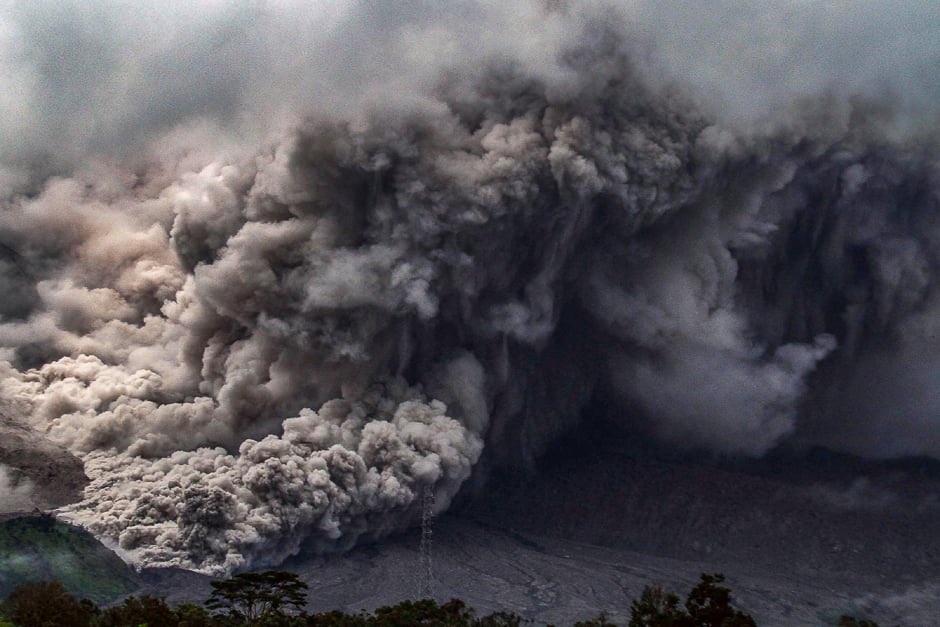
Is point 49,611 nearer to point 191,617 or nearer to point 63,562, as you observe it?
point 191,617

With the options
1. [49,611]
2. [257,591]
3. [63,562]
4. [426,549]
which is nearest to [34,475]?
[63,562]

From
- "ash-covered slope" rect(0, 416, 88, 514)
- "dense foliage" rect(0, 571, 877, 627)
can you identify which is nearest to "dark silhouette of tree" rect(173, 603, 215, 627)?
"dense foliage" rect(0, 571, 877, 627)

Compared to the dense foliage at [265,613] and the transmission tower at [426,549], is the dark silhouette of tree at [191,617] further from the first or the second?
the transmission tower at [426,549]

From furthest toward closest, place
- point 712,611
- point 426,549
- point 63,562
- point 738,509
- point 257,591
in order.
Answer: point 738,509 → point 426,549 → point 63,562 → point 257,591 → point 712,611

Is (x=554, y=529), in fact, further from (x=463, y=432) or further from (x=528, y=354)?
(x=463, y=432)

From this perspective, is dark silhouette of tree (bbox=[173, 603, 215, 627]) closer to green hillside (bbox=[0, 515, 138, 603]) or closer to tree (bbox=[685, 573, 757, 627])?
green hillside (bbox=[0, 515, 138, 603])

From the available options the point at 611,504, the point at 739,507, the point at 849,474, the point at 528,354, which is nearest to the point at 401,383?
the point at 528,354

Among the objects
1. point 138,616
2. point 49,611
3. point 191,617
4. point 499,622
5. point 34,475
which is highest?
point 34,475
